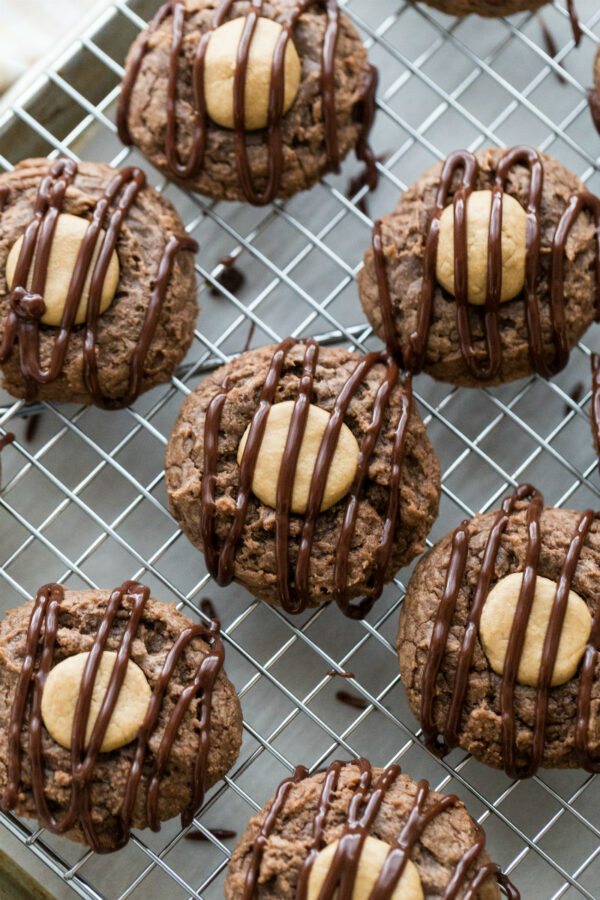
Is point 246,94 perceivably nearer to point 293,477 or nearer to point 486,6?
point 486,6

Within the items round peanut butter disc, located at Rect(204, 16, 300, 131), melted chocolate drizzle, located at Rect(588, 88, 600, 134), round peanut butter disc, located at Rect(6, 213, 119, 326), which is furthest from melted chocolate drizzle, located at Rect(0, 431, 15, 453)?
melted chocolate drizzle, located at Rect(588, 88, 600, 134)

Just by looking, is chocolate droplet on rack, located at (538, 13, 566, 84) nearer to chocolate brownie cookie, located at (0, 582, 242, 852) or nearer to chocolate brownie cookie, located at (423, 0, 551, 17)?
chocolate brownie cookie, located at (423, 0, 551, 17)

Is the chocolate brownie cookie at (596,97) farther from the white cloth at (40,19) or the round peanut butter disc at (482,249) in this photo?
the white cloth at (40,19)

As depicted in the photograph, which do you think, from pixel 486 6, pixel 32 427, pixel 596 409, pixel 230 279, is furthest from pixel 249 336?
pixel 486 6

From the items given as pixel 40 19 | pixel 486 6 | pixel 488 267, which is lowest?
pixel 40 19

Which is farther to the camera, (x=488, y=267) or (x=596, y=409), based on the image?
(x=596, y=409)

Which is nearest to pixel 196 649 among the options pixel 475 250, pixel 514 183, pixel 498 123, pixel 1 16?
pixel 475 250

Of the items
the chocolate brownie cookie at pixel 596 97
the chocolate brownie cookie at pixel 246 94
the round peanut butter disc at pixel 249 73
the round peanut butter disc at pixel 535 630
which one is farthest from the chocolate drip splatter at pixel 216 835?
the chocolate brownie cookie at pixel 596 97
